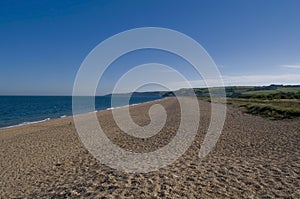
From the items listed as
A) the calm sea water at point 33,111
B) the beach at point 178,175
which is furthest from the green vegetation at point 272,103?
the calm sea water at point 33,111

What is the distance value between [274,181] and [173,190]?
Answer: 9.47ft

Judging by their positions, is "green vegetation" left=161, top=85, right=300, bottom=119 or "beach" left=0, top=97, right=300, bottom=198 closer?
"beach" left=0, top=97, right=300, bottom=198

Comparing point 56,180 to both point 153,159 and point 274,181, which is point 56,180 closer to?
point 153,159

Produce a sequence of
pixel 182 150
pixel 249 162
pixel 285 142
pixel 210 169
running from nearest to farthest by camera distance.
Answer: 1. pixel 210 169
2. pixel 249 162
3. pixel 182 150
4. pixel 285 142

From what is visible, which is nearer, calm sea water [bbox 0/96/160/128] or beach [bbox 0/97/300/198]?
beach [bbox 0/97/300/198]

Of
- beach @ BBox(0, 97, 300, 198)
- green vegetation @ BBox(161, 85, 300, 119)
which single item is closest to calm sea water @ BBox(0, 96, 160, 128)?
beach @ BBox(0, 97, 300, 198)

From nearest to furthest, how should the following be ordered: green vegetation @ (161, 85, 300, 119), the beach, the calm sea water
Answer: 1. the beach
2. green vegetation @ (161, 85, 300, 119)
3. the calm sea water

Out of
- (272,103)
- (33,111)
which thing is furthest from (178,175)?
(33,111)

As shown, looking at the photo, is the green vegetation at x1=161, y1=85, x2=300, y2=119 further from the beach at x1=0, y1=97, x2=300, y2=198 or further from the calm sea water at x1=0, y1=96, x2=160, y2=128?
the calm sea water at x1=0, y1=96, x2=160, y2=128

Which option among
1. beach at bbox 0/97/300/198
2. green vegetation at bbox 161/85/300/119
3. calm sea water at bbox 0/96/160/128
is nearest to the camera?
beach at bbox 0/97/300/198

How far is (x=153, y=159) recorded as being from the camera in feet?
31.3

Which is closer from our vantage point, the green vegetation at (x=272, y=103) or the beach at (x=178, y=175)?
the beach at (x=178, y=175)

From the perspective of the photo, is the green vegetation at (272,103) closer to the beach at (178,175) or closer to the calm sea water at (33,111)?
the beach at (178,175)

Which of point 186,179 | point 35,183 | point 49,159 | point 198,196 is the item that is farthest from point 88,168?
point 198,196
